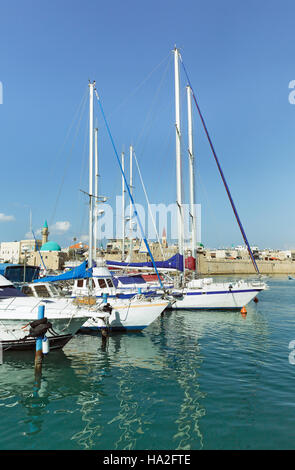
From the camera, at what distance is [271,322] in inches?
860

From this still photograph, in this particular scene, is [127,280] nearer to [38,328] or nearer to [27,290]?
[27,290]

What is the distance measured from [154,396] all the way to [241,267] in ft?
340

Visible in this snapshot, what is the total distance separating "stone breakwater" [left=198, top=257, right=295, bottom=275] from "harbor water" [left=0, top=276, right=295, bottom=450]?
87.5m

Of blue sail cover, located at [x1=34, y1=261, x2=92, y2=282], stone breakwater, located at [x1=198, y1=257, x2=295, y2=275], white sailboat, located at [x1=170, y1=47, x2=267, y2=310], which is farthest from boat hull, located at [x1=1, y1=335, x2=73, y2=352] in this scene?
stone breakwater, located at [x1=198, y1=257, x2=295, y2=275]

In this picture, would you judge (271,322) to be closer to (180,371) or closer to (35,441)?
(180,371)

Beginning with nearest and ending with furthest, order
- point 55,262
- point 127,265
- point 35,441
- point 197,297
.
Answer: point 35,441, point 197,297, point 127,265, point 55,262

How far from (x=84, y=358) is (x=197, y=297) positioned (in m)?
13.9

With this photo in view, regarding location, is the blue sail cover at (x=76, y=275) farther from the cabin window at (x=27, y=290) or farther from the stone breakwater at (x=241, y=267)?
the stone breakwater at (x=241, y=267)

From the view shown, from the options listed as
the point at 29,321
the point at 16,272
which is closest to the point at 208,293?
the point at 29,321

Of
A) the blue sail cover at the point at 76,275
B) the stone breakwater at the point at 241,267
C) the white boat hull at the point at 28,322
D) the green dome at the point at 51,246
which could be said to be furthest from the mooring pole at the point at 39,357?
the green dome at the point at 51,246

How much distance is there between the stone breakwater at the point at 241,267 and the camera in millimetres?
103000

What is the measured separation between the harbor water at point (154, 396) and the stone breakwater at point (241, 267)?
8750cm

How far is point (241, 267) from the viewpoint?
108 metres
